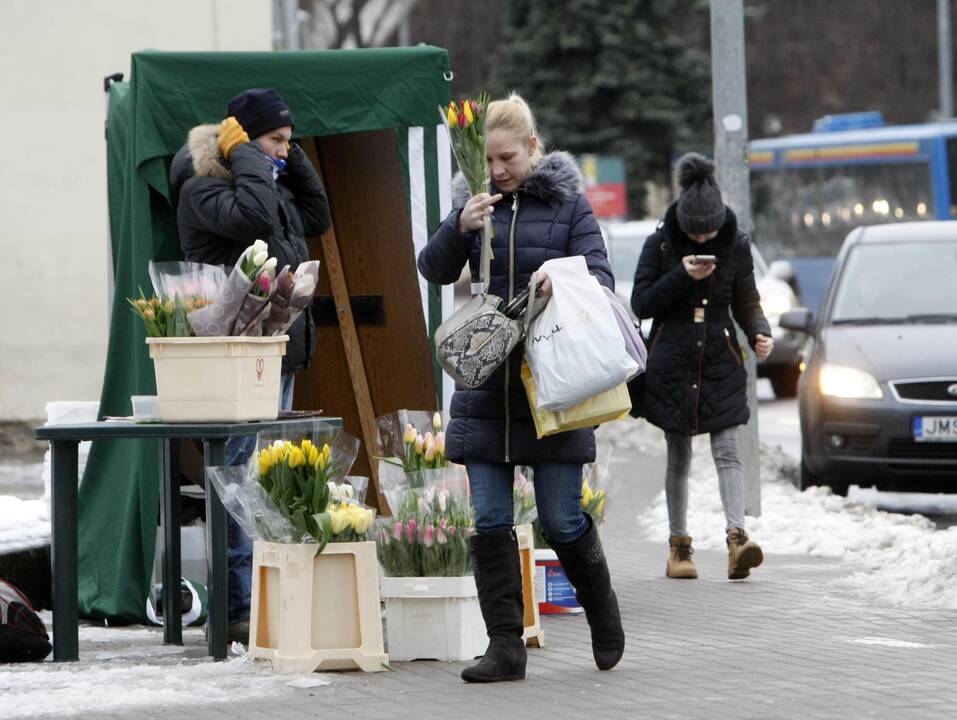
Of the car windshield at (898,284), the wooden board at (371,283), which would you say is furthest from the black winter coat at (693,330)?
the car windshield at (898,284)

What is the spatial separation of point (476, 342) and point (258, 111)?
1720mm

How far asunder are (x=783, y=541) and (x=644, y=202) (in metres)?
34.7

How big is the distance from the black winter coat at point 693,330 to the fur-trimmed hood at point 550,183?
230cm

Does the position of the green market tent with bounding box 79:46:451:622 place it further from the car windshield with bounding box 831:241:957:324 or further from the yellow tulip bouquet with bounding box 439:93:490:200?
the car windshield with bounding box 831:241:957:324

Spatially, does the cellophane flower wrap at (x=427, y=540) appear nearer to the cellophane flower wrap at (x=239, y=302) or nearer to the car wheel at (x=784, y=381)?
the cellophane flower wrap at (x=239, y=302)

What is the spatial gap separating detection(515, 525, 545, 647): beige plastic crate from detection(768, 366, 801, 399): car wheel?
15.8 meters

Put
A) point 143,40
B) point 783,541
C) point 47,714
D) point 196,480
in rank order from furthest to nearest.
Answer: point 143,40
point 783,541
point 196,480
point 47,714

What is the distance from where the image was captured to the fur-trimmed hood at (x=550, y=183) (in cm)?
630

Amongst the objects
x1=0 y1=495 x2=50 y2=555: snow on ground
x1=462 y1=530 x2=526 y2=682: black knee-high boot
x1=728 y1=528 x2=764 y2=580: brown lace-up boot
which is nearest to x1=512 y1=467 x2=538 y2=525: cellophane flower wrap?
x1=462 y1=530 x2=526 y2=682: black knee-high boot

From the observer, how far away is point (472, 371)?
6035 mm

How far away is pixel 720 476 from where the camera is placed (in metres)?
8.78

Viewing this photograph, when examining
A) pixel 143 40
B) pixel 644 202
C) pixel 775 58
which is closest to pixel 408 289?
pixel 143 40

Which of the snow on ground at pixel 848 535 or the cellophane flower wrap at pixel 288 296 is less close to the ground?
the cellophane flower wrap at pixel 288 296

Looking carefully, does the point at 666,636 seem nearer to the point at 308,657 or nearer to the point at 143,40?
the point at 308,657
